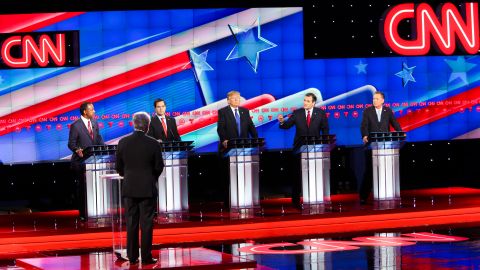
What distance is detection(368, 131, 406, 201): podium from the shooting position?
13023 mm

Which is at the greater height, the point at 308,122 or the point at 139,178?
the point at 308,122

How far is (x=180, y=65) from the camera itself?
15172mm

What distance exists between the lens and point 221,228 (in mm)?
12195

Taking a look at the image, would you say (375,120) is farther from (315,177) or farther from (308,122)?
(315,177)

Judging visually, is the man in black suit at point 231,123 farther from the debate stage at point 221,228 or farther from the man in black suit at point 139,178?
the man in black suit at point 139,178

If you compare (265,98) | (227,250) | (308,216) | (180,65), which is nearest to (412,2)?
(265,98)

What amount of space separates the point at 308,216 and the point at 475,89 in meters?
4.78

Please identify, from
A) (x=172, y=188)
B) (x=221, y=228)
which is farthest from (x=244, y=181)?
(x=172, y=188)

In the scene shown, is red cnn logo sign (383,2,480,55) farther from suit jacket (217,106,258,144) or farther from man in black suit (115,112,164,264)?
man in black suit (115,112,164,264)

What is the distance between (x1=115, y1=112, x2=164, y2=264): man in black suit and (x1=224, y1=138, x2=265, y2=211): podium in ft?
10.9

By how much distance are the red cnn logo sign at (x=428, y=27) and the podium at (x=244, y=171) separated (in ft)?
13.2

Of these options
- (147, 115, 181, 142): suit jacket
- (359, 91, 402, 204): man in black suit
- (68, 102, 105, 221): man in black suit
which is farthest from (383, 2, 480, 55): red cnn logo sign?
(68, 102, 105, 221): man in black suit

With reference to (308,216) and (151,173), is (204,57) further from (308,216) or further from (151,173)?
(151,173)

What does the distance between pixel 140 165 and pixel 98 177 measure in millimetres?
2956
